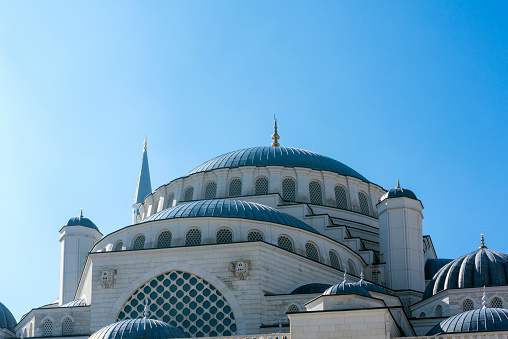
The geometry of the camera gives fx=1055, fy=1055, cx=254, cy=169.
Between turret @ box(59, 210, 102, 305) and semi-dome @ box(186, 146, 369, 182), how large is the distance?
20.0 ft

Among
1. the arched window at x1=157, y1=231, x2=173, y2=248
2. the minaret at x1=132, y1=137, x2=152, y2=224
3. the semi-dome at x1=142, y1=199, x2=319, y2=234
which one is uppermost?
the minaret at x1=132, y1=137, x2=152, y2=224

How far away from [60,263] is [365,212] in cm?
1510

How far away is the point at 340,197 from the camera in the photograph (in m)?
51.9

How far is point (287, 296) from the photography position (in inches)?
1499

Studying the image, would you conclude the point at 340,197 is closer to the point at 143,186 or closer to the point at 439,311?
the point at 439,311

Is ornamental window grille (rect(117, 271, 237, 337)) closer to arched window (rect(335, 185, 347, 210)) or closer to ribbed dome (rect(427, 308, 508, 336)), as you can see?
ribbed dome (rect(427, 308, 508, 336))

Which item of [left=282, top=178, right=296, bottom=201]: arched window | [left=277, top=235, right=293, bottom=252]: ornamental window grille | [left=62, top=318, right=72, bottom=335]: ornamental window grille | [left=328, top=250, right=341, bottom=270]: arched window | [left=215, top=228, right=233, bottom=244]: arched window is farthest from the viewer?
[left=282, top=178, right=296, bottom=201]: arched window

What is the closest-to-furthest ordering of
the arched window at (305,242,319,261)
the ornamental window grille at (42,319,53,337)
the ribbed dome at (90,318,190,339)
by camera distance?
the ribbed dome at (90,318,190,339) < the ornamental window grille at (42,319,53,337) < the arched window at (305,242,319,261)

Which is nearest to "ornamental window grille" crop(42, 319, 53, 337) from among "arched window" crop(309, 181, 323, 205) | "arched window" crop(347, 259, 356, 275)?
"arched window" crop(347, 259, 356, 275)

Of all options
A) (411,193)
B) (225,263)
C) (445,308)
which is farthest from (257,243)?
(411,193)

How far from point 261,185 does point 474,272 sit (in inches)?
544

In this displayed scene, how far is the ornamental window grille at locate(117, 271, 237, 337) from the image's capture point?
37.8m

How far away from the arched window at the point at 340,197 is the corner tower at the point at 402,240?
4.92m

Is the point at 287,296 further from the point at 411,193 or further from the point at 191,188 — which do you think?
the point at 191,188
